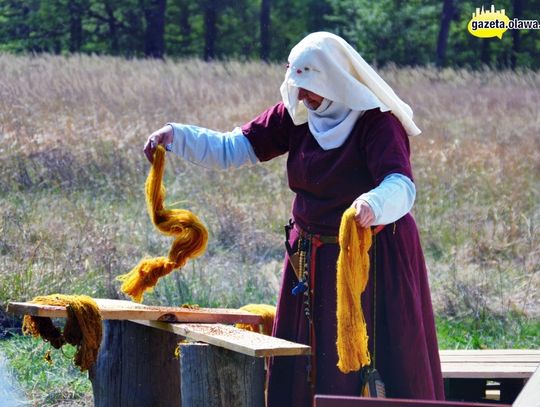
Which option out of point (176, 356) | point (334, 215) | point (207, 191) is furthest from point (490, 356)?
point (207, 191)

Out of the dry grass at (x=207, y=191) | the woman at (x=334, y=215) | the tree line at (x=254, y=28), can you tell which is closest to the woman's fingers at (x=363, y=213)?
the woman at (x=334, y=215)

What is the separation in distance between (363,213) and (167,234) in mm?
1087

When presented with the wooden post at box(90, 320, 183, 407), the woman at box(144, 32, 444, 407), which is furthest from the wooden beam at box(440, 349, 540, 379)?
the wooden post at box(90, 320, 183, 407)

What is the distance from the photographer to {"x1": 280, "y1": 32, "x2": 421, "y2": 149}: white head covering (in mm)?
3904

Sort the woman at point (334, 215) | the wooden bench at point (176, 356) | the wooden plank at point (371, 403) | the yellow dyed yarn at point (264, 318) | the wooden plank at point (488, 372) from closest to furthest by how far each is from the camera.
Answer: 1. the wooden plank at point (371, 403)
2. the wooden bench at point (176, 356)
3. the woman at point (334, 215)
4. the yellow dyed yarn at point (264, 318)
5. the wooden plank at point (488, 372)

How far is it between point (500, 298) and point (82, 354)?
3.77 meters

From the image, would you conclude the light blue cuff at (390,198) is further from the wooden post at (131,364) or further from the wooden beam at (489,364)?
the wooden beam at (489,364)

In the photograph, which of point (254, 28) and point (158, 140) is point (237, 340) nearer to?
point (158, 140)

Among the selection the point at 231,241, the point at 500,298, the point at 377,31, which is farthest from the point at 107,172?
the point at 377,31

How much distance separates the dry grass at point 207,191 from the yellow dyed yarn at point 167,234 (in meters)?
0.40

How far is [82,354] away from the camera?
402 centimetres

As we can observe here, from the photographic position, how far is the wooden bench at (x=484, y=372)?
5027 mm

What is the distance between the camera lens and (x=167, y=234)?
4.39 meters

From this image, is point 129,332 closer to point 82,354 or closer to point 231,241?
point 82,354
